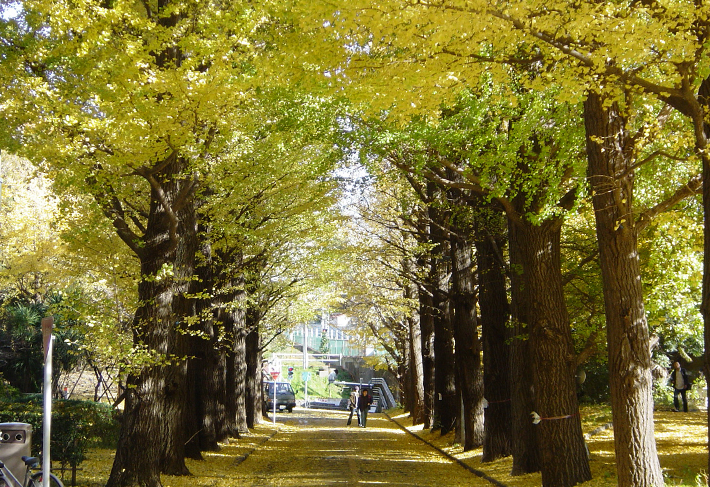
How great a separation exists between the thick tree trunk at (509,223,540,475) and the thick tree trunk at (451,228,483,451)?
4.61 metres

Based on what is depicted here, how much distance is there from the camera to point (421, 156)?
40.5 feet

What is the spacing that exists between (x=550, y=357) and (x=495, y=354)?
5.29 m

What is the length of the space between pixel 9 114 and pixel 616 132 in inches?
333

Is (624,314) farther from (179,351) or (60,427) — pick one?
(60,427)

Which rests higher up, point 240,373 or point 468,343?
point 468,343

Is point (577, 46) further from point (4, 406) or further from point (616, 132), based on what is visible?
point (4, 406)

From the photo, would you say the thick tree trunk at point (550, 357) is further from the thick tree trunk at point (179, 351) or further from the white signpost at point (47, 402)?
the white signpost at point (47, 402)

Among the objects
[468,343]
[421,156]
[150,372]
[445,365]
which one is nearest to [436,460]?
[468,343]

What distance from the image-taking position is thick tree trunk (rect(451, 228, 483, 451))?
62.1 feet

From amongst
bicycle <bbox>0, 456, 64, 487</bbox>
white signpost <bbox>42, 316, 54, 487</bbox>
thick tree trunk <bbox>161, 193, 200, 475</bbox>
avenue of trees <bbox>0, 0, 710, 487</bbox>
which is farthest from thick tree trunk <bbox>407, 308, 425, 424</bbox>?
white signpost <bbox>42, 316, 54, 487</bbox>

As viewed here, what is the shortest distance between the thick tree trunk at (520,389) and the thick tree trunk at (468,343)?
4.61 metres

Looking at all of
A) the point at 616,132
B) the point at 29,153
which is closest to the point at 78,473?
the point at 29,153

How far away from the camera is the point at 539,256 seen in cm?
1198

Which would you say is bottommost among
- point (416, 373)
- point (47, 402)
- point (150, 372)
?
point (47, 402)
